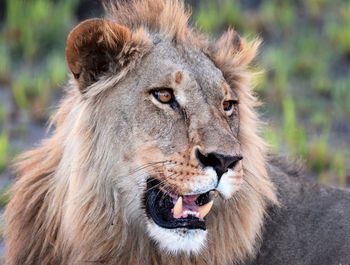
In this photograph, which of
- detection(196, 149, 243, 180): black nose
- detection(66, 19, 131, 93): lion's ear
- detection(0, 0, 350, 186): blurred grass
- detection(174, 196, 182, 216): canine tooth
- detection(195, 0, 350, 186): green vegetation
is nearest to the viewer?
detection(196, 149, 243, 180): black nose

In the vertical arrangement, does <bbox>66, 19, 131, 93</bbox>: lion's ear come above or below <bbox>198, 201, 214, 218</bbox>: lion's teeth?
above

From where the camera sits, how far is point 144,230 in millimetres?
3402

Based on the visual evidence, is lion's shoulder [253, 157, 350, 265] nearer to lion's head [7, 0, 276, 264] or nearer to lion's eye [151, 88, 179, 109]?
lion's head [7, 0, 276, 264]

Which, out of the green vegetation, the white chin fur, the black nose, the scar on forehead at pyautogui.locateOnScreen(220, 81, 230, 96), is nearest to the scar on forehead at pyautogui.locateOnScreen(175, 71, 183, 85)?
the scar on forehead at pyautogui.locateOnScreen(220, 81, 230, 96)

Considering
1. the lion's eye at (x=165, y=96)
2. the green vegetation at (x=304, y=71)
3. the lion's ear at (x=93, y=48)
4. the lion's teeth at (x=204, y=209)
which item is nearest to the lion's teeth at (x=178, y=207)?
the lion's teeth at (x=204, y=209)

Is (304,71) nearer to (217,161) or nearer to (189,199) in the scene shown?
(189,199)

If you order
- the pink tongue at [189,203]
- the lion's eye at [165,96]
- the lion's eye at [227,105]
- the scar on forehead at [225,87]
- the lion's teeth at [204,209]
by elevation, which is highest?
the scar on forehead at [225,87]

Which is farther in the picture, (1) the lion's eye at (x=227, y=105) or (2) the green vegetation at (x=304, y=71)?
(2) the green vegetation at (x=304, y=71)

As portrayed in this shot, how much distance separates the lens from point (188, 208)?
323 cm

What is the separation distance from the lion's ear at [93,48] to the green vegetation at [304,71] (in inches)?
105

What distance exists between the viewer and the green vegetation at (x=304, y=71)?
6.42 metres

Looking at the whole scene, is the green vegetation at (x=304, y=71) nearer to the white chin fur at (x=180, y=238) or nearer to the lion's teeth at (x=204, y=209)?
the lion's teeth at (x=204, y=209)

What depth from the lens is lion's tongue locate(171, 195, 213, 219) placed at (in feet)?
10.4

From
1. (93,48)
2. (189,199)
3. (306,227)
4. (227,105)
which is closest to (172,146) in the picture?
(189,199)
